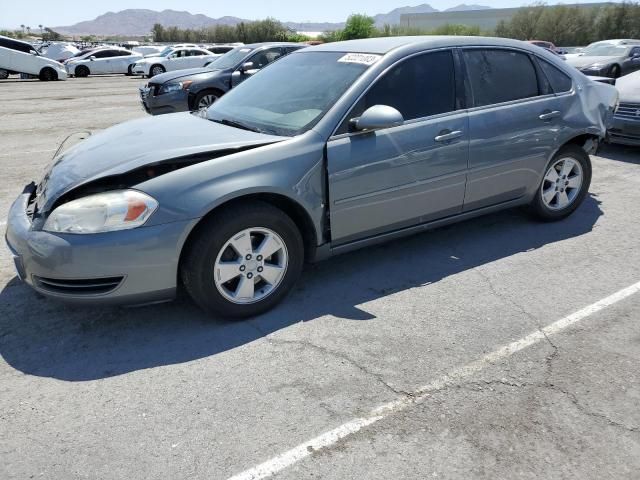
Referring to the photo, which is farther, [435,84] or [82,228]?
[435,84]

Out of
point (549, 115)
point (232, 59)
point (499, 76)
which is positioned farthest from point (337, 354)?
point (232, 59)

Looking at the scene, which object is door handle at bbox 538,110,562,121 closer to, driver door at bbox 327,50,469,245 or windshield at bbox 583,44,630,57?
driver door at bbox 327,50,469,245

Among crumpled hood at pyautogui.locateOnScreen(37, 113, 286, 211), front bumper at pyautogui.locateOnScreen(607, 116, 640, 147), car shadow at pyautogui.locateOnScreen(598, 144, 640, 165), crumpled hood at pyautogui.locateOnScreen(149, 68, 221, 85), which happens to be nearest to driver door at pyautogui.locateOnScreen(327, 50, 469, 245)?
crumpled hood at pyautogui.locateOnScreen(37, 113, 286, 211)

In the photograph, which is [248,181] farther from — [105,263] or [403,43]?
[403,43]

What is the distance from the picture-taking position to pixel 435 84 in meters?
4.06

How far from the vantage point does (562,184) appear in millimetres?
5016

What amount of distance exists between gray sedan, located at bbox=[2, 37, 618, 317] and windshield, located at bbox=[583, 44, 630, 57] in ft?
48.8

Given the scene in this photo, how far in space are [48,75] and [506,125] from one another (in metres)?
25.2

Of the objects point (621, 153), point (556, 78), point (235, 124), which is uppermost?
point (556, 78)

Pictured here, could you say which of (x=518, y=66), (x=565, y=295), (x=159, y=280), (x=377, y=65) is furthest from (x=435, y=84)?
(x=159, y=280)

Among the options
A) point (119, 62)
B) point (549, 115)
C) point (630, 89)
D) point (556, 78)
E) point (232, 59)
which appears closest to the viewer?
point (549, 115)

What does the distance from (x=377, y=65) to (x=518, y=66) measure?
5.19ft

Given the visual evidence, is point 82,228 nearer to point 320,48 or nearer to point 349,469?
point 349,469

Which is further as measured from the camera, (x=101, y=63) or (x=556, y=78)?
(x=101, y=63)
